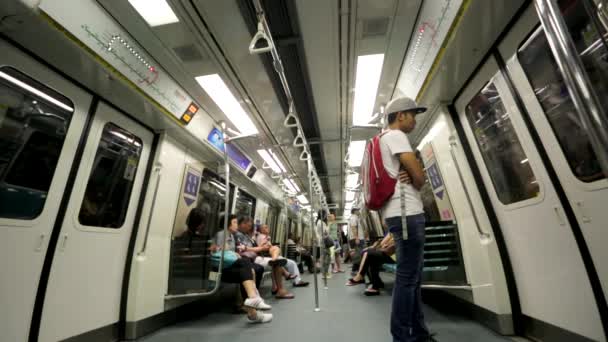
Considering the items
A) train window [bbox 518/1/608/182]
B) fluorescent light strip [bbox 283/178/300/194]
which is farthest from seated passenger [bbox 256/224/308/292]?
train window [bbox 518/1/608/182]

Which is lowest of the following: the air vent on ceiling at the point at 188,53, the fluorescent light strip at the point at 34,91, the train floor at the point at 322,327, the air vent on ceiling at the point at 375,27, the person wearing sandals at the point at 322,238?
the train floor at the point at 322,327

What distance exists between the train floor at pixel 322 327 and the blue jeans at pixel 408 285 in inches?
29.4

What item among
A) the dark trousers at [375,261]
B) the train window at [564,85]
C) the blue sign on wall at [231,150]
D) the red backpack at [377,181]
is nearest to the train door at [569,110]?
the train window at [564,85]

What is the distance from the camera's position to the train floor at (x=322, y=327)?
2.25 metres

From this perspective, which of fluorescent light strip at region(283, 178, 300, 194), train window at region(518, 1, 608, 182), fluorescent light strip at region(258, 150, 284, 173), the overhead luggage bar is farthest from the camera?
fluorescent light strip at region(283, 178, 300, 194)

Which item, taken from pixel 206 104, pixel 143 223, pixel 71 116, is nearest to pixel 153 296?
pixel 143 223

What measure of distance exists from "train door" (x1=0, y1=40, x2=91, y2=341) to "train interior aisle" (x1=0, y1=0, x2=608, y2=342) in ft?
0.04

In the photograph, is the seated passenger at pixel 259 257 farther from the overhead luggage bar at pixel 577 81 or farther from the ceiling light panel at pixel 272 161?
the overhead luggage bar at pixel 577 81

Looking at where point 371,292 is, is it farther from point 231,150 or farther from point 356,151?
point 231,150

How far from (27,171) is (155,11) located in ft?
5.33

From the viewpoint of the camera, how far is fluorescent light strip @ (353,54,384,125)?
2.92 m

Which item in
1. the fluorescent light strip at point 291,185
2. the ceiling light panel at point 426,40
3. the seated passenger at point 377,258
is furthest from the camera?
the fluorescent light strip at point 291,185

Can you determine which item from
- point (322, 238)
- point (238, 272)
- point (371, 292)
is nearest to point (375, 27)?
point (322, 238)

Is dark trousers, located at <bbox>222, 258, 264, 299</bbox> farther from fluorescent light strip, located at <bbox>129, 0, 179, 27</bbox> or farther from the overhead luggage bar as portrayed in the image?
the overhead luggage bar
